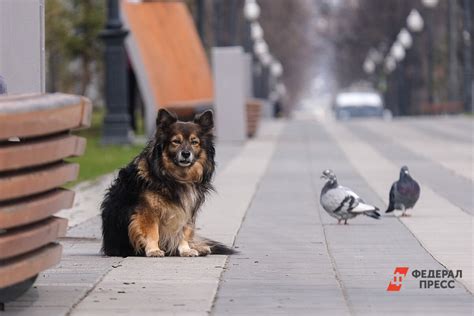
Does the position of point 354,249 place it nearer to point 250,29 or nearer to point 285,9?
point 250,29

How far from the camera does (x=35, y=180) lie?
7797 mm

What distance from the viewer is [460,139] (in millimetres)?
35500

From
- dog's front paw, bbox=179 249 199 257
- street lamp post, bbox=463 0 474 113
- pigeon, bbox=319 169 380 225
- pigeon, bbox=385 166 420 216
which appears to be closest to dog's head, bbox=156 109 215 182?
dog's front paw, bbox=179 249 199 257

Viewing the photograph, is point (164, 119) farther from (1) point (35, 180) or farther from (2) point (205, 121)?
(1) point (35, 180)

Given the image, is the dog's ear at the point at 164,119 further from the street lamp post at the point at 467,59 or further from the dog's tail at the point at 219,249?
the street lamp post at the point at 467,59

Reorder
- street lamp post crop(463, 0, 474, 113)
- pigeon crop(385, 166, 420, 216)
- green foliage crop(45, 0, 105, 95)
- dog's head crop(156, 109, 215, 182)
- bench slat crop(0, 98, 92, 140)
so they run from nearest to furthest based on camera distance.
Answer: bench slat crop(0, 98, 92, 140) < dog's head crop(156, 109, 215, 182) < pigeon crop(385, 166, 420, 216) < green foliage crop(45, 0, 105, 95) < street lamp post crop(463, 0, 474, 113)

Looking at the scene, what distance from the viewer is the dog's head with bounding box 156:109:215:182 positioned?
11039 millimetres

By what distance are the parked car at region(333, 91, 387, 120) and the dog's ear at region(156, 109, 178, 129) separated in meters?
59.1

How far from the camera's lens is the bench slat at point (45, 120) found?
24.5 feet

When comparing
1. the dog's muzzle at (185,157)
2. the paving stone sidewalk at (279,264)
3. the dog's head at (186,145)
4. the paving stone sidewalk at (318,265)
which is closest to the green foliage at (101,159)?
the paving stone sidewalk at (279,264)

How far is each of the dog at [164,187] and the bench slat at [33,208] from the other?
263cm

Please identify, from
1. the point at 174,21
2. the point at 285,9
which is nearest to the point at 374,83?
the point at 285,9

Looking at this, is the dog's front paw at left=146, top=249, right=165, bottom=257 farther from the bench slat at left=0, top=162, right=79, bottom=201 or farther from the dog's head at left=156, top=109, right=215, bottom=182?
the bench slat at left=0, top=162, right=79, bottom=201

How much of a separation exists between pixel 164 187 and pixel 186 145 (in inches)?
15.3
